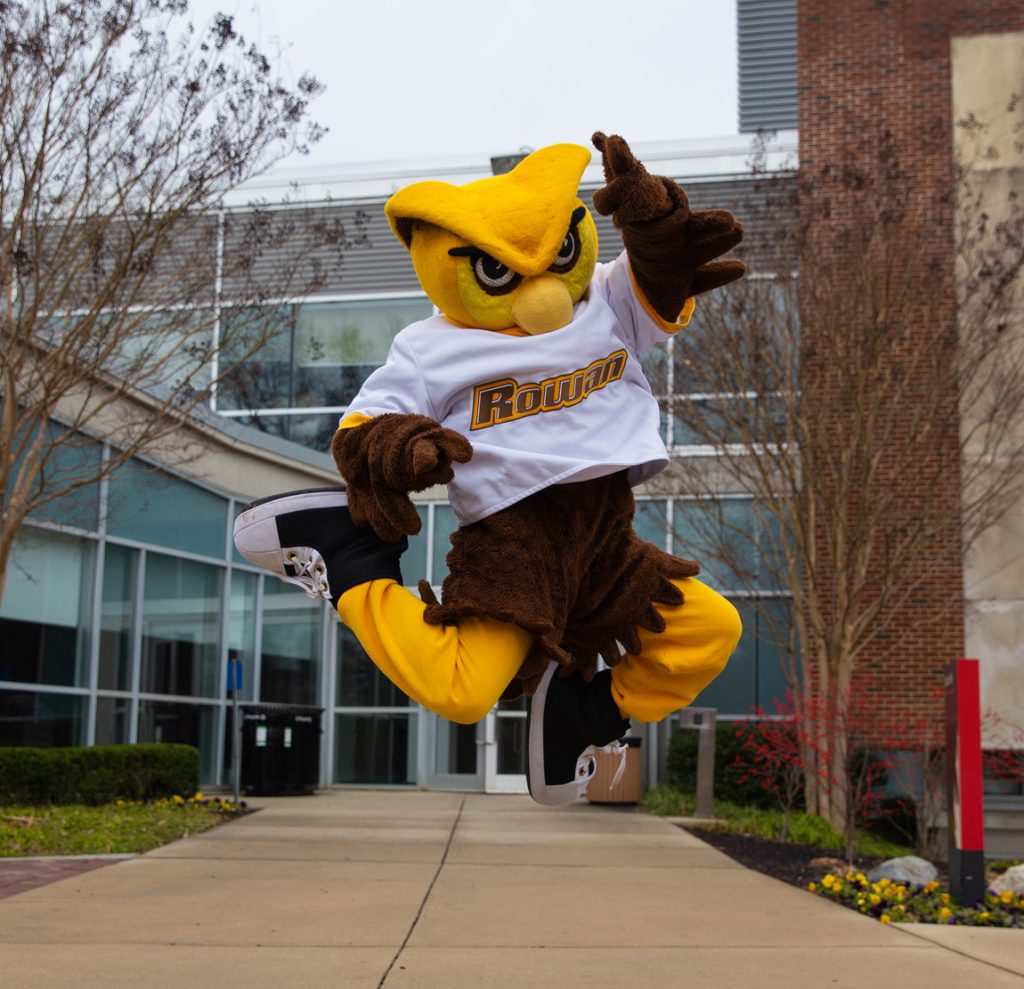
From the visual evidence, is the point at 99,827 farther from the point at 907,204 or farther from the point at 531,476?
the point at 907,204

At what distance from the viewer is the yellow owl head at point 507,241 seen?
2.99m

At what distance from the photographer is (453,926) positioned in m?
7.44

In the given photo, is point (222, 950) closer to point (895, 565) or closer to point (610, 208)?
point (610, 208)

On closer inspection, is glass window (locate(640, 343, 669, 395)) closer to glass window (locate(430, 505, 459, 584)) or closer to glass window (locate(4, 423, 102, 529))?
glass window (locate(430, 505, 459, 584))

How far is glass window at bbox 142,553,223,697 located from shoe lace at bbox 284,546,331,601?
41.1 feet

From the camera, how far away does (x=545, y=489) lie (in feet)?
9.98

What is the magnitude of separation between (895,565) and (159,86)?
7825 mm

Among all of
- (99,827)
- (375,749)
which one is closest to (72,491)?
(99,827)

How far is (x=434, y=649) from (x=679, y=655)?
24.3 inches

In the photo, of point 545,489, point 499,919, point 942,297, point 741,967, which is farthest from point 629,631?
point 942,297

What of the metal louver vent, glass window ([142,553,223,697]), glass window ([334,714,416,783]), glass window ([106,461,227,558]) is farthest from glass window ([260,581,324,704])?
the metal louver vent

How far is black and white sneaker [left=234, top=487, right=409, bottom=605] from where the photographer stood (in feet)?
9.75

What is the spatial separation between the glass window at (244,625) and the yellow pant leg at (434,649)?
1439 cm

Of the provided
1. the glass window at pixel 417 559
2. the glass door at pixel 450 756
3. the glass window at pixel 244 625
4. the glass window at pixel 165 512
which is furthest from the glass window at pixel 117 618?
the glass door at pixel 450 756
